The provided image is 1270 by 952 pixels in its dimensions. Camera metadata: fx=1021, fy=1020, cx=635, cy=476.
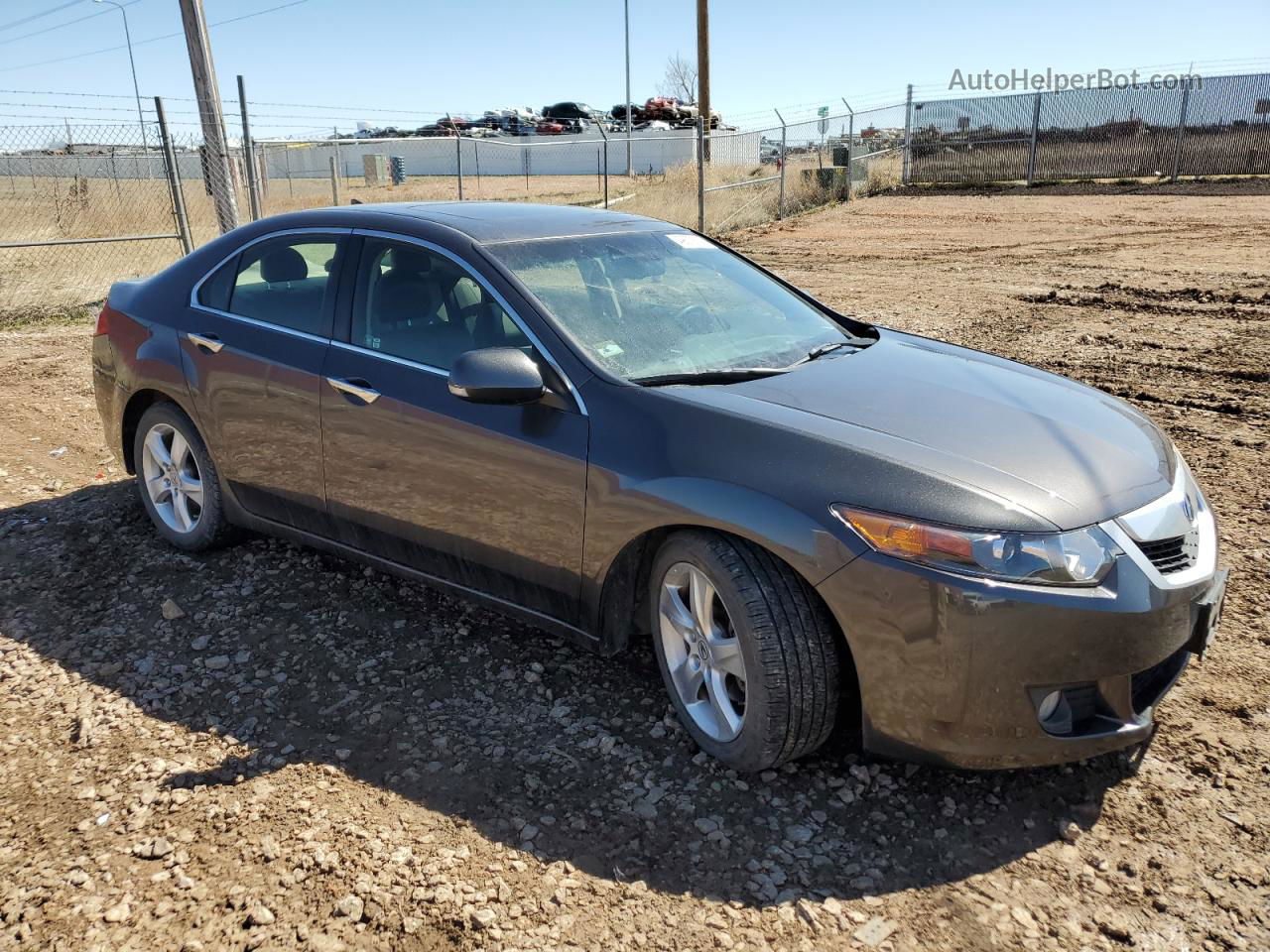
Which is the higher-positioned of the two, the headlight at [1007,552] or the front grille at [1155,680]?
the headlight at [1007,552]

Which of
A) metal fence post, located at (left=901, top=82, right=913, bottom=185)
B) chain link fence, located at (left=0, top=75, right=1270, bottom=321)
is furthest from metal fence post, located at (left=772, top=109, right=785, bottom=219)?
metal fence post, located at (left=901, top=82, right=913, bottom=185)

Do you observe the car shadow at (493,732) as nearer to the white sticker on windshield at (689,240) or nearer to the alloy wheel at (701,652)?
the alloy wheel at (701,652)

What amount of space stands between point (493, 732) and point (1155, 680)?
6.49 ft

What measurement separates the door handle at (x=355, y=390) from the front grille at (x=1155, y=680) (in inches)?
103

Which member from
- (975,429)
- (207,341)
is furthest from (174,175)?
(975,429)

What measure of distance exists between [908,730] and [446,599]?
217cm

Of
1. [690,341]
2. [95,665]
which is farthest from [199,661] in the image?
[690,341]

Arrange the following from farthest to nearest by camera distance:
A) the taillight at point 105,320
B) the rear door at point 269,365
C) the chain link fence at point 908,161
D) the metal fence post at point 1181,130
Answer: the metal fence post at point 1181,130, the chain link fence at point 908,161, the taillight at point 105,320, the rear door at point 269,365

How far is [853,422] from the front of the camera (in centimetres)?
298

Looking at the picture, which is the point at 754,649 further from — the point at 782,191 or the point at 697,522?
the point at 782,191

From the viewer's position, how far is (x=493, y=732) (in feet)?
10.9

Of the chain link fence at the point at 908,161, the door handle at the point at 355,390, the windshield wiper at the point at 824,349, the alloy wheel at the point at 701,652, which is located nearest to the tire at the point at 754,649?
the alloy wheel at the point at 701,652

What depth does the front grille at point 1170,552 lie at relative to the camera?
270 cm

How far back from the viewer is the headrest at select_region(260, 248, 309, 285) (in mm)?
4238
